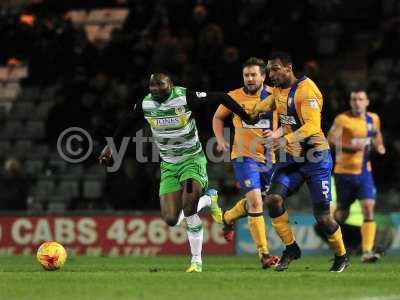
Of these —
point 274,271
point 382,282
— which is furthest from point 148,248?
point 382,282

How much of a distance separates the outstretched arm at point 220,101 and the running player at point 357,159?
145 inches

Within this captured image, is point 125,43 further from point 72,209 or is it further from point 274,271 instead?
point 274,271

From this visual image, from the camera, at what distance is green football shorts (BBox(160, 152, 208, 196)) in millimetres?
11617

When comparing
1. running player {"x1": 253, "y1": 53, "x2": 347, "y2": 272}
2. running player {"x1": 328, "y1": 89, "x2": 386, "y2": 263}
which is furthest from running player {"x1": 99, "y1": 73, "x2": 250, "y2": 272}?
running player {"x1": 328, "y1": 89, "x2": 386, "y2": 263}

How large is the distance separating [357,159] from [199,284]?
5.97m

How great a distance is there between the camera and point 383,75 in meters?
18.7

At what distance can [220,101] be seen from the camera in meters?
11.3

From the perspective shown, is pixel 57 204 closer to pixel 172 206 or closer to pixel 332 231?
pixel 172 206

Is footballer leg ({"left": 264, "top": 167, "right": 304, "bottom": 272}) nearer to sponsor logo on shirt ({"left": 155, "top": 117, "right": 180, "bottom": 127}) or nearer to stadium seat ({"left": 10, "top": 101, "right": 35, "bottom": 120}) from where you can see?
sponsor logo on shirt ({"left": 155, "top": 117, "right": 180, "bottom": 127})

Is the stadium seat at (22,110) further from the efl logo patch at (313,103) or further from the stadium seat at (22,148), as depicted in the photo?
the efl logo patch at (313,103)

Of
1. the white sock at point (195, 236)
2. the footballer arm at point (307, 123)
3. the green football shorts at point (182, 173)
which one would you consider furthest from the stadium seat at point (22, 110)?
the footballer arm at point (307, 123)

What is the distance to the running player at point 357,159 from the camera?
1457cm

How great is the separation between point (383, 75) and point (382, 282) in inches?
382

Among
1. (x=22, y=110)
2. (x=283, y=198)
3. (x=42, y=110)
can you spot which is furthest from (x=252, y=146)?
(x=22, y=110)
